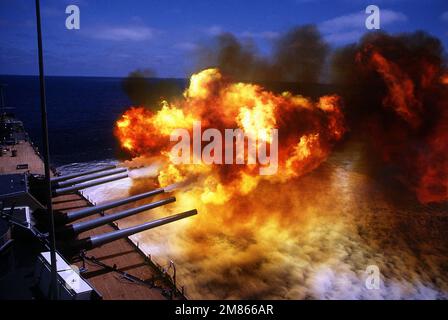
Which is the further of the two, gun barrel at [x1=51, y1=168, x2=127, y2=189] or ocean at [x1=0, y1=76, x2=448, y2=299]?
gun barrel at [x1=51, y1=168, x2=127, y2=189]

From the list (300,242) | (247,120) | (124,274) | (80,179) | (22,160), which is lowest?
(300,242)

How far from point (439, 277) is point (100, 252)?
2236 cm

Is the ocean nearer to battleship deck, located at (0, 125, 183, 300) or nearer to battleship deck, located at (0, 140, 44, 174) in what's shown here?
battleship deck, located at (0, 125, 183, 300)

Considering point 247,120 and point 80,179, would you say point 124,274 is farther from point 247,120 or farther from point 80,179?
point 247,120

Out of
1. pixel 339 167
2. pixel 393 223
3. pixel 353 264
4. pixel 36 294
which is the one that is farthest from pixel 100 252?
pixel 339 167

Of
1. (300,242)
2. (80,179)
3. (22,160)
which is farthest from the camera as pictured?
(22,160)

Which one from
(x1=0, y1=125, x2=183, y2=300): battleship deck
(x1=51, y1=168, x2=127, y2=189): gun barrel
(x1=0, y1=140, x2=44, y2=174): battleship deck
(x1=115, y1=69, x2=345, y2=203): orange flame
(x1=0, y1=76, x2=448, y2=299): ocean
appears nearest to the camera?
(x1=0, y1=125, x2=183, y2=300): battleship deck

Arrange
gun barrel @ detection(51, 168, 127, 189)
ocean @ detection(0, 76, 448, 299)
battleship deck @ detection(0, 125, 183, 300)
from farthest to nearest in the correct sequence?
gun barrel @ detection(51, 168, 127, 189) → ocean @ detection(0, 76, 448, 299) → battleship deck @ detection(0, 125, 183, 300)

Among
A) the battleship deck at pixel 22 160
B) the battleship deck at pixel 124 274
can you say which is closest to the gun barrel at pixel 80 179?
the battleship deck at pixel 124 274

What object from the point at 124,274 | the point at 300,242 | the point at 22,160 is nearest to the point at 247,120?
the point at 300,242

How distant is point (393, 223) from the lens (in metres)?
29.0

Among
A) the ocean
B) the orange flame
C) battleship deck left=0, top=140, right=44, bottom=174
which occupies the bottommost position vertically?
the ocean

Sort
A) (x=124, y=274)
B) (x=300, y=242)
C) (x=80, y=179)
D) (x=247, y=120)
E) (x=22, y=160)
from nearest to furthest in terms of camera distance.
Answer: (x=124, y=274) → (x=300, y=242) → (x=247, y=120) → (x=80, y=179) → (x=22, y=160)

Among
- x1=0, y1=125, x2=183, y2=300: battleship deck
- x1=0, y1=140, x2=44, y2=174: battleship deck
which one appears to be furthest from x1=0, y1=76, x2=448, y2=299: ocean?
x1=0, y1=140, x2=44, y2=174: battleship deck
